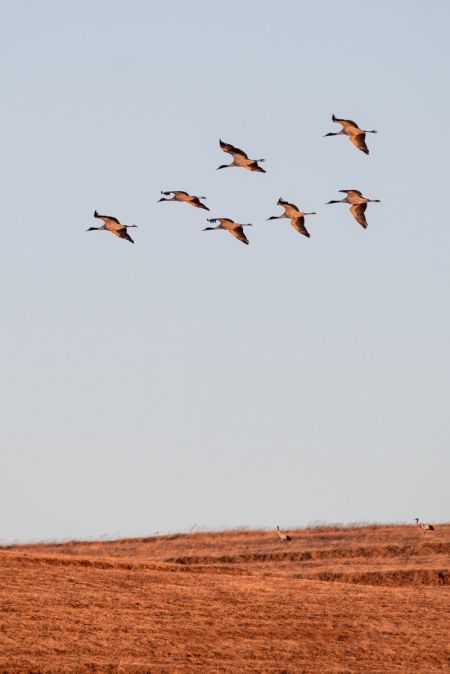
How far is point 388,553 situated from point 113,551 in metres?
10.5

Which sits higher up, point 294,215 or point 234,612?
point 294,215

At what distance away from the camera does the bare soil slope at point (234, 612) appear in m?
33.8

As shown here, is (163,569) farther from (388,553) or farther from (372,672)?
(372,672)

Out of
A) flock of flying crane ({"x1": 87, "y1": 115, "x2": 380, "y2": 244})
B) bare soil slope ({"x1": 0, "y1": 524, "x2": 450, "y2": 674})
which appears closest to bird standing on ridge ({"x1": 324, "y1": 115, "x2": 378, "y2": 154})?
flock of flying crane ({"x1": 87, "y1": 115, "x2": 380, "y2": 244})

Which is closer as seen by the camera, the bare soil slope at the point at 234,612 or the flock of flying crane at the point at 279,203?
the bare soil slope at the point at 234,612

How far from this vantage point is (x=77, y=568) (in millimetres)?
43969

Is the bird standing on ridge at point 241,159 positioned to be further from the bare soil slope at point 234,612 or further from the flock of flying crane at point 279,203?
the bare soil slope at point 234,612

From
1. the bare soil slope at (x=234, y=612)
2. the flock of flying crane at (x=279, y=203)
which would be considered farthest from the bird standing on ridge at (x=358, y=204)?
the bare soil slope at (x=234, y=612)

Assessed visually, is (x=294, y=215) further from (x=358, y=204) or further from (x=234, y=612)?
(x=234, y=612)

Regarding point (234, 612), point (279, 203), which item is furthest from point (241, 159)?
point (234, 612)

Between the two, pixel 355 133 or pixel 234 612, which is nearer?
pixel 234 612

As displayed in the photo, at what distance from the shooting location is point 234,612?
38.6 metres

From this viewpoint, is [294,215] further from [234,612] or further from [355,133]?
[234,612]

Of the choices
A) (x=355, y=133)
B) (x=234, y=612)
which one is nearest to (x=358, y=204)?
(x=355, y=133)
